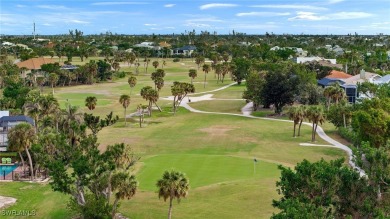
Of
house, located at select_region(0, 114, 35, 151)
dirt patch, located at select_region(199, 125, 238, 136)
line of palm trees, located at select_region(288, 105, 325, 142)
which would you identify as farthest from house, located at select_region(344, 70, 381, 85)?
house, located at select_region(0, 114, 35, 151)

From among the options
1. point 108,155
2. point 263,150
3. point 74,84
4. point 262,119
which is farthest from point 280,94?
point 74,84

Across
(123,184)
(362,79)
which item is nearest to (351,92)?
(362,79)

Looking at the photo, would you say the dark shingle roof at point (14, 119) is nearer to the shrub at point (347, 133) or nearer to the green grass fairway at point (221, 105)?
the green grass fairway at point (221, 105)

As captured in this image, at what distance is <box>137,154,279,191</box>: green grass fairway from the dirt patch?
49.4 feet

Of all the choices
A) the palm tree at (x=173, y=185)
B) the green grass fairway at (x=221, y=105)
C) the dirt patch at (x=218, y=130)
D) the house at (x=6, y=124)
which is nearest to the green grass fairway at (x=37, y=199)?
the palm tree at (x=173, y=185)

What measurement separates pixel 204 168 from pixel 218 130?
24.4 meters

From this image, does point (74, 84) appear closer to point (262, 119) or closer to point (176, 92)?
point (176, 92)

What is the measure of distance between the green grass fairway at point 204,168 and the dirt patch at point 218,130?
15070 millimetres

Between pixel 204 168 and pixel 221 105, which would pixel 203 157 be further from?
pixel 221 105

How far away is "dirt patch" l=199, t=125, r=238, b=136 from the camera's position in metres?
70.2

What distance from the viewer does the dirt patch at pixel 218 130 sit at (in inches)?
2766

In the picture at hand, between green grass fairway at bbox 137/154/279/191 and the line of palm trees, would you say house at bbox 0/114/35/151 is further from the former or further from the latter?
the line of palm trees

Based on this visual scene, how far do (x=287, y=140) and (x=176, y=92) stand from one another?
1122 inches

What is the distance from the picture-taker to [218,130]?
2857 inches
